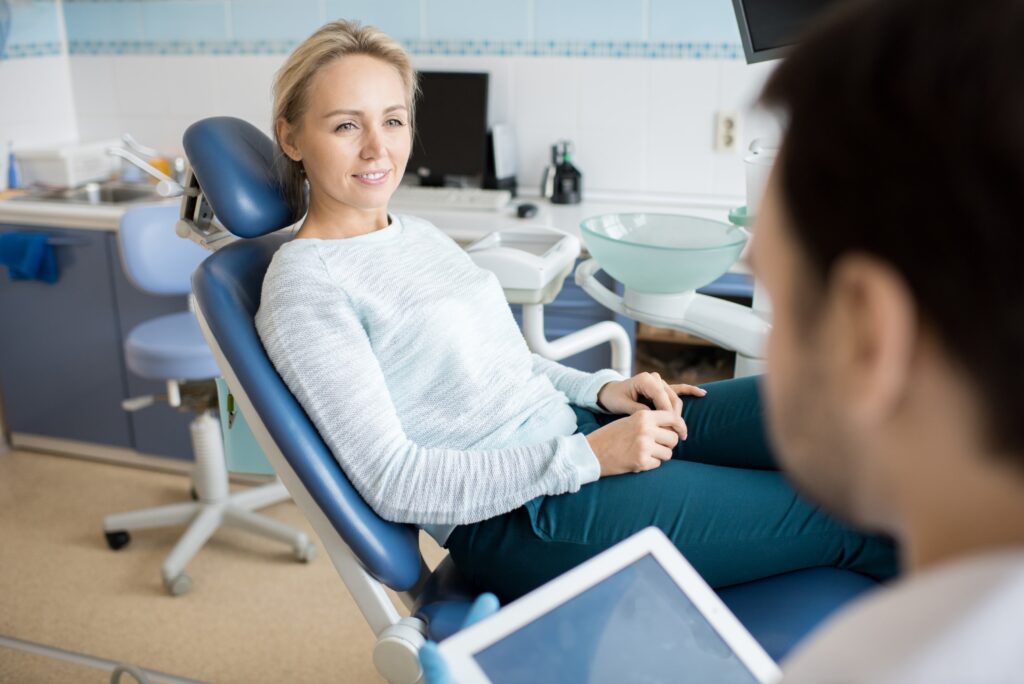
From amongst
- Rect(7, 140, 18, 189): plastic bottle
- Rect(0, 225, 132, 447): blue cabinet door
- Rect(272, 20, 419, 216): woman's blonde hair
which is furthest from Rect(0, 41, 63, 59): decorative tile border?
Rect(272, 20, 419, 216): woman's blonde hair

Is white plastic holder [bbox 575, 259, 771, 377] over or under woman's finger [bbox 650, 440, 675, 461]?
over

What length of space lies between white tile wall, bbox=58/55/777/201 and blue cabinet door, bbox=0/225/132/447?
773 mm

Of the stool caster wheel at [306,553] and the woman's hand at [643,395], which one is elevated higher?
the woman's hand at [643,395]

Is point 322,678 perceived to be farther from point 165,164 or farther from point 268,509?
point 165,164

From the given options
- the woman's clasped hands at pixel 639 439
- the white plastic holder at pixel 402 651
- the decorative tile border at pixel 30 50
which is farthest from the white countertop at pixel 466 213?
the white plastic holder at pixel 402 651

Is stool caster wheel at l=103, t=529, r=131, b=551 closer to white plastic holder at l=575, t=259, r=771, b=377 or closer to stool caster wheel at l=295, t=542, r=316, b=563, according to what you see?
stool caster wheel at l=295, t=542, r=316, b=563

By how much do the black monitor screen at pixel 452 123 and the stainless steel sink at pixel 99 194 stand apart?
90 centimetres

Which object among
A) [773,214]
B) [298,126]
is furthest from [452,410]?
[773,214]

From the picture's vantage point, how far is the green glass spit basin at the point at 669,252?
164cm

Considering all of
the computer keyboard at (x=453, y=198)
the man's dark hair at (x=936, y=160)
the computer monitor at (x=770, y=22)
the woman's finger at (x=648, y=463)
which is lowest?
→ the woman's finger at (x=648, y=463)

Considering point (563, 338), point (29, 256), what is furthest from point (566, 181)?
point (29, 256)

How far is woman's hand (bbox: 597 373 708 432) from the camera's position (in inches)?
60.2

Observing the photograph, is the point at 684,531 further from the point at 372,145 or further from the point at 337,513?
the point at 372,145

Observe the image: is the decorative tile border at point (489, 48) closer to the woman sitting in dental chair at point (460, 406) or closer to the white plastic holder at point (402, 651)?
the woman sitting in dental chair at point (460, 406)
